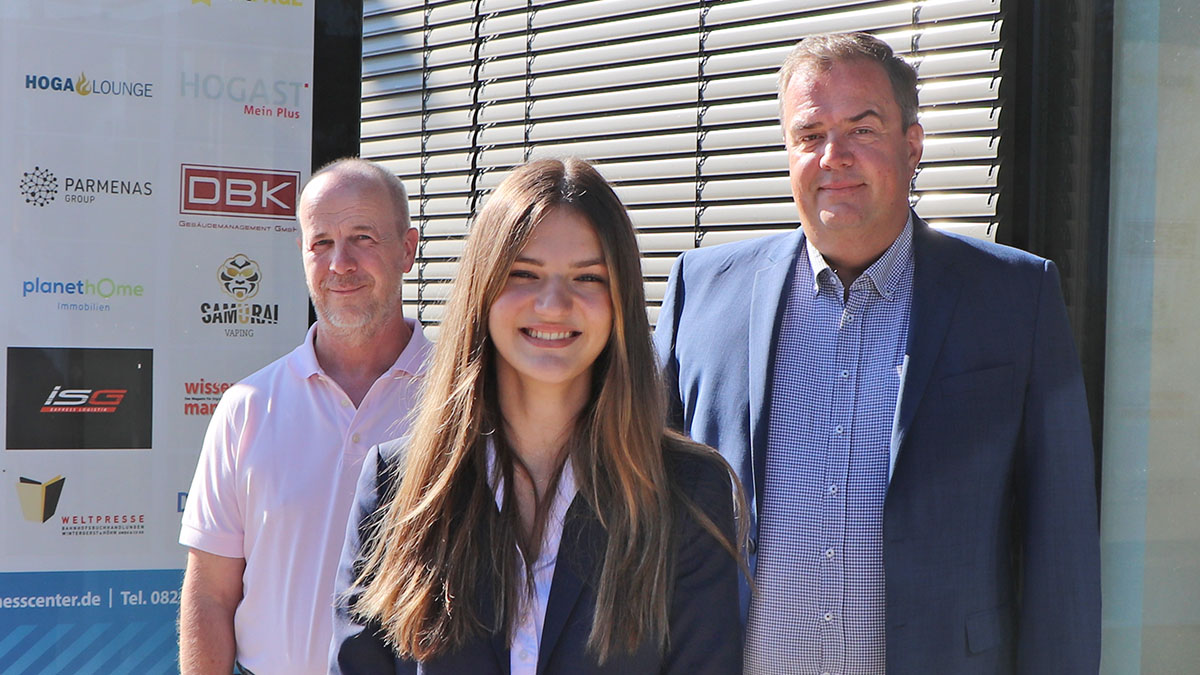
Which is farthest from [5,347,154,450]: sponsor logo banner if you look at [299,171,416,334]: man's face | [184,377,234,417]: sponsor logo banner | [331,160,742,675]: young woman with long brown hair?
[331,160,742,675]: young woman with long brown hair

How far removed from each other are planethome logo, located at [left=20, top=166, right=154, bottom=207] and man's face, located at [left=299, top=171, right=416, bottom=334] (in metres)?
0.73

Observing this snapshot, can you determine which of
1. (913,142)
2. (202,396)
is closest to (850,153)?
(913,142)

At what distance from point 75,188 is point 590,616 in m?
2.18

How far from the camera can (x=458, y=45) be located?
532 cm

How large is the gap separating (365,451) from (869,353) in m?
1.14

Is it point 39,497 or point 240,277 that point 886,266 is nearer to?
point 240,277

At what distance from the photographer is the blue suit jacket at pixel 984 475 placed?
2.30 m

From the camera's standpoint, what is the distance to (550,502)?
1979mm

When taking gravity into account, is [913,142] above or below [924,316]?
above

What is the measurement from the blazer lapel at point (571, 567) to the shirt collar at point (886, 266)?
877 mm

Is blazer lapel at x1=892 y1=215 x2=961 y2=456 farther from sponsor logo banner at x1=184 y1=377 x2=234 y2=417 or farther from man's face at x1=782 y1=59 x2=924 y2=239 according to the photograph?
sponsor logo banner at x1=184 y1=377 x2=234 y2=417

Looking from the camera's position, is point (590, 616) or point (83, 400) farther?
point (83, 400)

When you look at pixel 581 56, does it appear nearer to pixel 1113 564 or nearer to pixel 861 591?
pixel 1113 564

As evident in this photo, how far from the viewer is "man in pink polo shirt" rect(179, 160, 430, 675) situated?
8.56 ft
